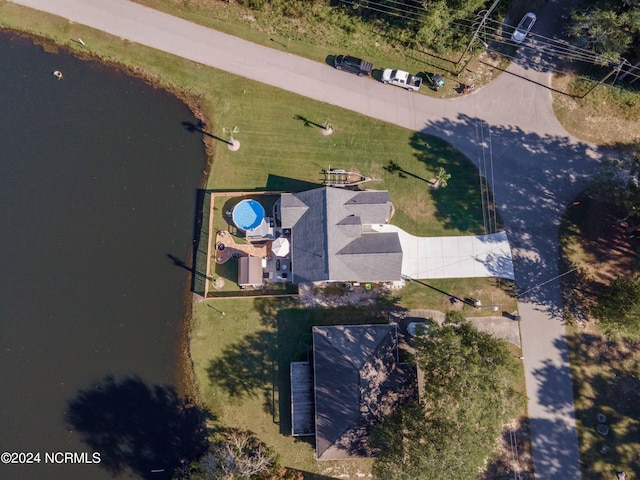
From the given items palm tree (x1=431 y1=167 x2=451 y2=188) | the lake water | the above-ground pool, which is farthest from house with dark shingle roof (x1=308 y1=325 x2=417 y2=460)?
palm tree (x1=431 y1=167 x2=451 y2=188)

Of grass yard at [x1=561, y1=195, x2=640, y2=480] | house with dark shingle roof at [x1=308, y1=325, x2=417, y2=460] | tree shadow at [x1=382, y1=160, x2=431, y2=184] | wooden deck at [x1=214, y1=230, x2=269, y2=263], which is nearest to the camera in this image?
house with dark shingle roof at [x1=308, y1=325, x2=417, y2=460]

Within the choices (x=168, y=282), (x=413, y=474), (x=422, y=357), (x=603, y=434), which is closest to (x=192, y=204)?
(x=168, y=282)

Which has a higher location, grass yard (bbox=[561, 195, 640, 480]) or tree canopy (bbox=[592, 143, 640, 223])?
tree canopy (bbox=[592, 143, 640, 223])

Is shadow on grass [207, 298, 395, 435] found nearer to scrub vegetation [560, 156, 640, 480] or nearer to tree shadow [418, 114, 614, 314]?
tree shadow [418, 114, 614, 314]

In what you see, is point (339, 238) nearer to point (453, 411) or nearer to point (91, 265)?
point (453, 411)

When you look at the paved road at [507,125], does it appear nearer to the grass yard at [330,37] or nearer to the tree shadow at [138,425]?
the grass yard at [330,37]

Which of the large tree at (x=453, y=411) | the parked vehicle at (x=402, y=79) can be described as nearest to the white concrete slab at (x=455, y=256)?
the large tree at (x=453, y=411)

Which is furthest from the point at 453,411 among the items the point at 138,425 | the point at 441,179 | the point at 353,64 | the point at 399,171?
the point at 353,64
